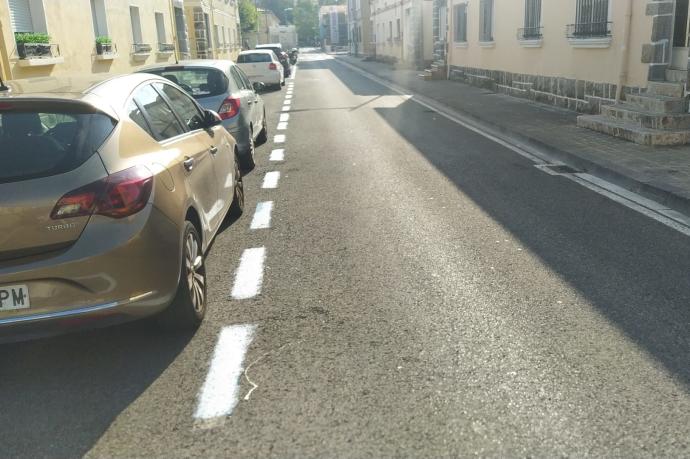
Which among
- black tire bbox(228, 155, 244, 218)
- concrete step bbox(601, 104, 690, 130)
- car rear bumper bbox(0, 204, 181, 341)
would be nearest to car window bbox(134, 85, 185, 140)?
car rear bumper bbox(0, 204, 181, 341)

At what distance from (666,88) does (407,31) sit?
27.8 metres

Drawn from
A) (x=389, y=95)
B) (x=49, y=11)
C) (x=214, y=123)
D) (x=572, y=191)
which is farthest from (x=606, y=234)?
(x=389, y=95)

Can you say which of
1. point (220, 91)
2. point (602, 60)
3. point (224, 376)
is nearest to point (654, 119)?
point (602, 60)

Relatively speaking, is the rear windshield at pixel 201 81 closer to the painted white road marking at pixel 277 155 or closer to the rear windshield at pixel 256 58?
the painted white road marking at pixel 277 155

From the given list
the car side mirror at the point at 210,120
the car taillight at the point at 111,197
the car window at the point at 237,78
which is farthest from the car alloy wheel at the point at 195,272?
the car window at the point at 237,78

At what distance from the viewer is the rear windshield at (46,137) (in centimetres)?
329

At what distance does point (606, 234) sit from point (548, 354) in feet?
8.43

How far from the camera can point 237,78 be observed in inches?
389

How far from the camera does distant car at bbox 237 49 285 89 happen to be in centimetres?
2450

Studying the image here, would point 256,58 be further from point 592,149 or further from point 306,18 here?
point 306,18

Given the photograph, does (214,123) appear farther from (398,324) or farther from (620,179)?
(620,179)

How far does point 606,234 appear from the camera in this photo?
18.8ft

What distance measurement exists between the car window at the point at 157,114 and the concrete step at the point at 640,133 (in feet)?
24.7

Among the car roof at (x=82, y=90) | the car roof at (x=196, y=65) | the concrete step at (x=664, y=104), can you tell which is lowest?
the concrete step at (x=664, y=104)
